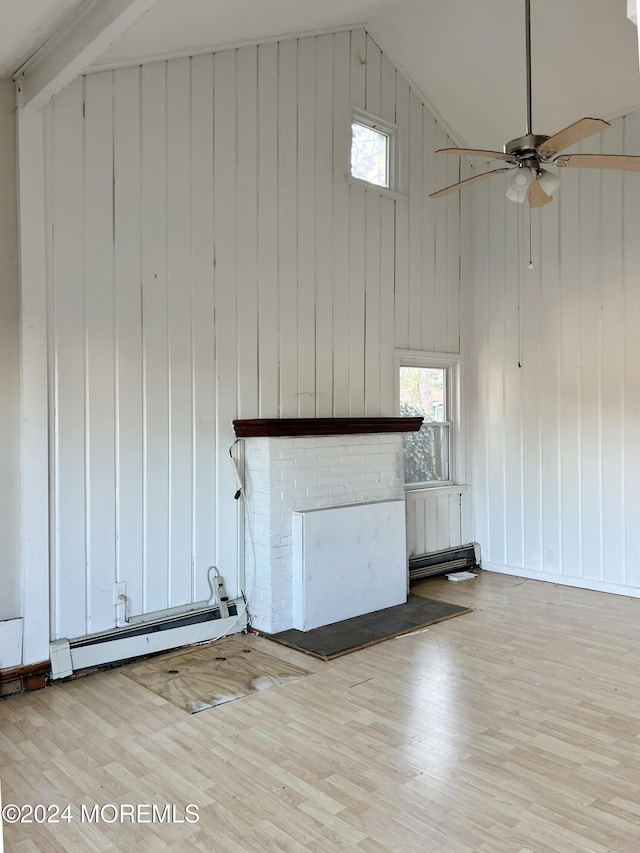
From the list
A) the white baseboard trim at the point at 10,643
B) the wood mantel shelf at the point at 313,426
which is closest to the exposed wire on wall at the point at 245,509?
the wood mantel shelf at the point at 313,426

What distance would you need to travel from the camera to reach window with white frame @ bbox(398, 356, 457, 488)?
234 inches

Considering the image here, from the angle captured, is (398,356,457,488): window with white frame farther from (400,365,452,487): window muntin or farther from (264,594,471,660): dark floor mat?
(264,594,471,660): dark floor mat

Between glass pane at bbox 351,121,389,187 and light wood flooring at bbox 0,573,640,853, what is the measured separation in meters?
3.77

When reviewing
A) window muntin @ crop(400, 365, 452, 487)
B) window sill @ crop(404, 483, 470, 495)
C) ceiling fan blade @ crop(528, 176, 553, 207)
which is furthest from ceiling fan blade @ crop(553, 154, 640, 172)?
window sill @ crop(404, 483, 470, 495)

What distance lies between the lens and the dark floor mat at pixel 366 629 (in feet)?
13.4

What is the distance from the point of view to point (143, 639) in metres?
3.92

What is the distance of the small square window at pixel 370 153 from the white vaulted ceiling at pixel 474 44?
0.66 m

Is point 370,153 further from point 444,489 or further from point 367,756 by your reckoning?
point 367,756

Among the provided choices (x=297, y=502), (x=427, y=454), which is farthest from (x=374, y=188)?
(x=297, y=502)

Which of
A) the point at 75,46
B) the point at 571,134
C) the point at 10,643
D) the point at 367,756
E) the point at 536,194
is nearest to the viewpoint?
the point at 367,756

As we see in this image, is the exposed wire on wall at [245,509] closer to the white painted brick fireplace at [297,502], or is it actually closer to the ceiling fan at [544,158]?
the white painted brick fireplace at [297,502]

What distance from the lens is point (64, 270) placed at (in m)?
3.67

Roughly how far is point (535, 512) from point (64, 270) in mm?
4372

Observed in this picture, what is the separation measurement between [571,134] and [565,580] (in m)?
3.89
